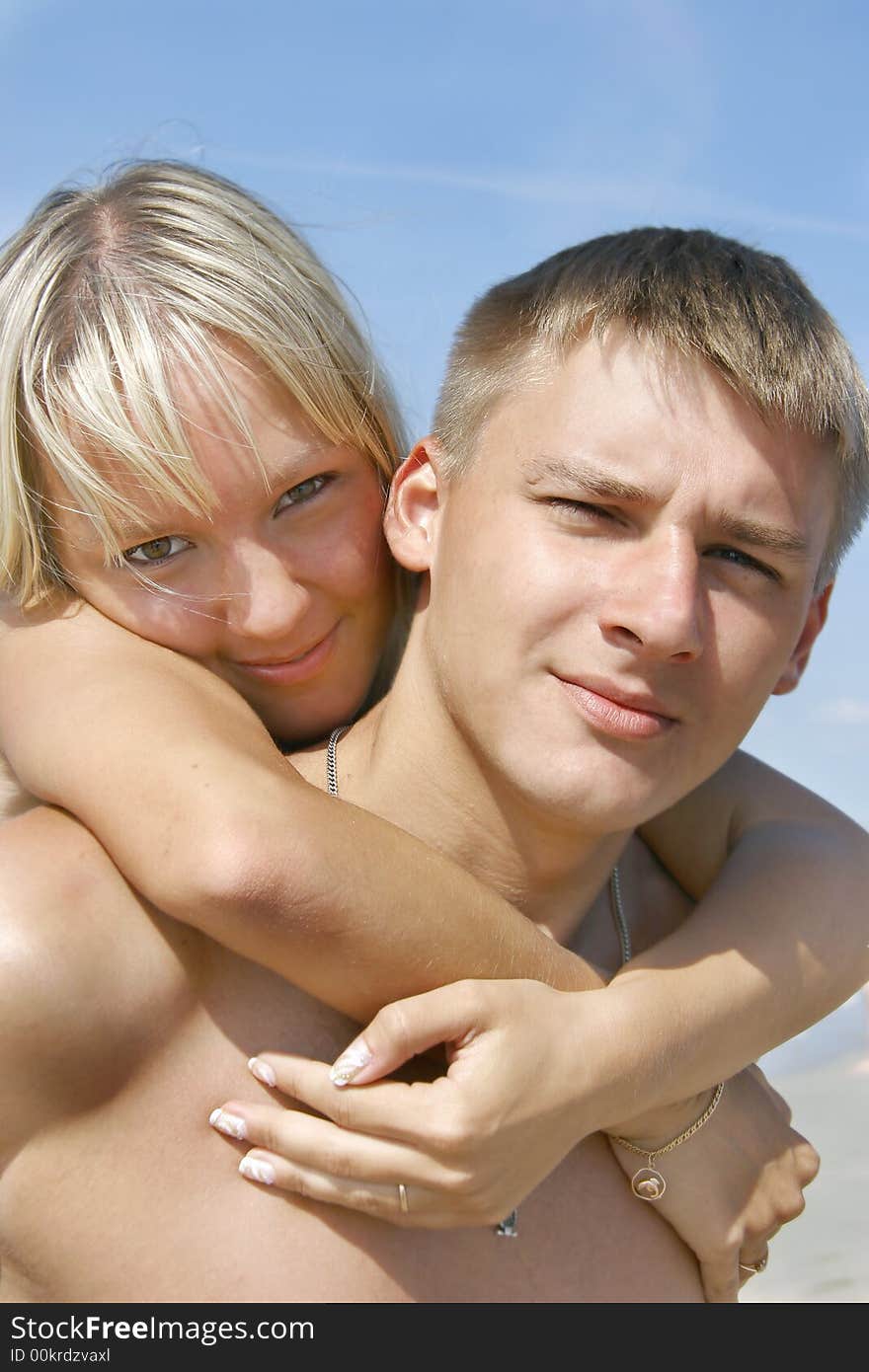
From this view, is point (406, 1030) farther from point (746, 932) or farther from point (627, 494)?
point (627, 494)

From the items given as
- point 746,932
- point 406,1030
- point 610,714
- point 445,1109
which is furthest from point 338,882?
point 746,932

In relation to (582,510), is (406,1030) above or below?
below

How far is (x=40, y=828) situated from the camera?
248 centimetres

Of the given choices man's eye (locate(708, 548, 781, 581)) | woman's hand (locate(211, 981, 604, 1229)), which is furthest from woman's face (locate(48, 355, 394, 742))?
woman's hand (locate(211, 981, 604, 1229))

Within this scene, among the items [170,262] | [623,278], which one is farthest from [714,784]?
[170,262]

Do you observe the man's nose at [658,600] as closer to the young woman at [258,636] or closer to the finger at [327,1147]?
the young woman at [258,636]

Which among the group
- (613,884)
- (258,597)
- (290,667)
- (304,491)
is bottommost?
(613,884)

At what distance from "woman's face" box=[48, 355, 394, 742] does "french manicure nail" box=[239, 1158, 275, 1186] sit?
1007 mm

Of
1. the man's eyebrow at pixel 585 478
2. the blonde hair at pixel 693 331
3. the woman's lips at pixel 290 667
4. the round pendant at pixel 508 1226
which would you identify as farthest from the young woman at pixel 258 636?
the man's eyebrow at pixel 585 478

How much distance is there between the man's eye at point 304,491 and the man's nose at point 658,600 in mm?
783

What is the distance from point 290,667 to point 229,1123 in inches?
38.9

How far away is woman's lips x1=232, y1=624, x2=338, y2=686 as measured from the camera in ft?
9.86

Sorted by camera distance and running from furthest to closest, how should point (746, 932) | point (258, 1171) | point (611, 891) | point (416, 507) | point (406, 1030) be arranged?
point (611, 891) < point (416, 507) < point (746, 932) < point (258, 1171) < point (406, 1030)

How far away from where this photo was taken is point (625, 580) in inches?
99.3
